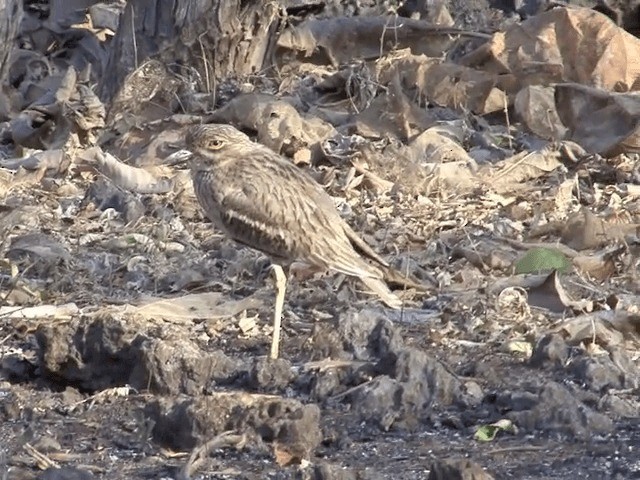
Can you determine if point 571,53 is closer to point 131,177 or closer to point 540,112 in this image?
point 540,112

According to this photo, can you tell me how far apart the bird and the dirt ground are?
8.5 inches

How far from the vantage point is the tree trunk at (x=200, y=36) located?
9.85 m

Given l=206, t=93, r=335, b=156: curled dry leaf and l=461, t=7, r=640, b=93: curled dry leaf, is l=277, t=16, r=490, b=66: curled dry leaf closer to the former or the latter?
l=461, t=7, r=640, b=93: curled dry leaf

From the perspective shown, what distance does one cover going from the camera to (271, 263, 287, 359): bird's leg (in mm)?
6266

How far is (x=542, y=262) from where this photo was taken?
726cm

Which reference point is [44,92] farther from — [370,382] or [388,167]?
[370,382]

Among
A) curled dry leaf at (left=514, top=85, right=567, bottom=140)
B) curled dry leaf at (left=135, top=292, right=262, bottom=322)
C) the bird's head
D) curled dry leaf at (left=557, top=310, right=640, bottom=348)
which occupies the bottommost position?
curled dry leaf at (left=514, top=85, right=567, bottom=140)

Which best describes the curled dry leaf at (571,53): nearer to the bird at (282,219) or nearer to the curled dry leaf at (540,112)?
the curled dry leaf at (540,112)

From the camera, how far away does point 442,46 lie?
416 inches

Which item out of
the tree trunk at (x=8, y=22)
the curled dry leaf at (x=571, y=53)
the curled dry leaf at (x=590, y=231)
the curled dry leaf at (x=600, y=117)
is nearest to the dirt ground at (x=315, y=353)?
the curled dry leaf at (x=590, y=231)

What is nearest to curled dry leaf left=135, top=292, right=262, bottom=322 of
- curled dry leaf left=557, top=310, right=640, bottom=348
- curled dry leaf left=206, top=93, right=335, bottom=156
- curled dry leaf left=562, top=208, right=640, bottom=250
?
curled dry leaf left=557, top=310, right=640, bottom=348

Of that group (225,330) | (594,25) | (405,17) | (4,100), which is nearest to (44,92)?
(4,100)

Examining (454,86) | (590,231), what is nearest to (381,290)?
(590,231)

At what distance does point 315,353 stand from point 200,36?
13.8ft
